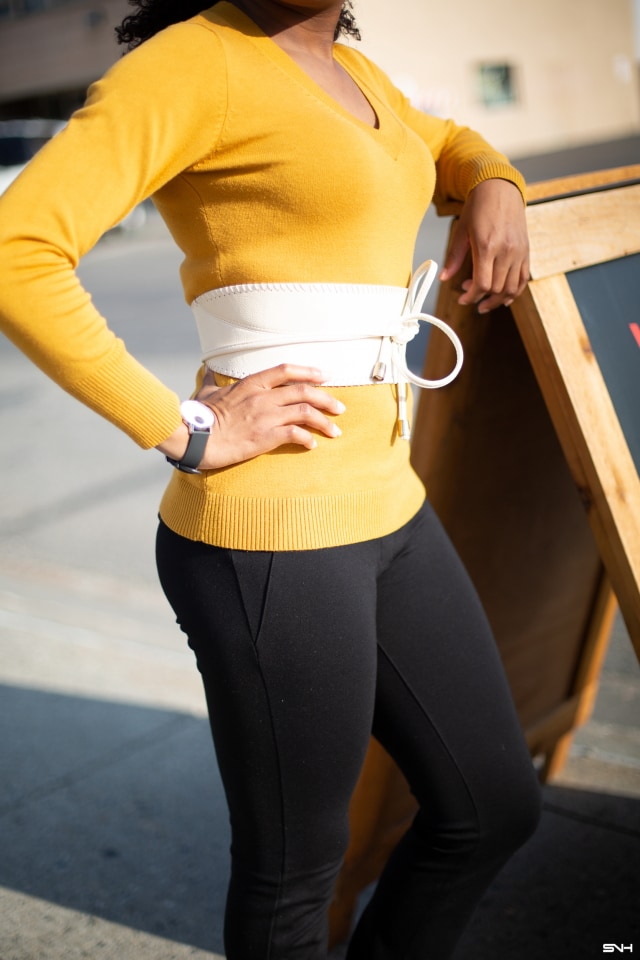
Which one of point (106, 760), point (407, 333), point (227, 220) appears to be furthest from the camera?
point (106, 760)

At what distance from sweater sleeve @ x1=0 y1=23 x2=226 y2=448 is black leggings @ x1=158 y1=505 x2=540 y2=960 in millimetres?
326

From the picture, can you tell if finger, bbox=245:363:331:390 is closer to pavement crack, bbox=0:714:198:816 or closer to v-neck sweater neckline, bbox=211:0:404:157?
v-neck sweater neckline, bbox=211:0:404:157

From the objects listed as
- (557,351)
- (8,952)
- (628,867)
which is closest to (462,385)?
(557,351)

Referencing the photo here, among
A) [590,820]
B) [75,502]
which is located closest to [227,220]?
[590,820]

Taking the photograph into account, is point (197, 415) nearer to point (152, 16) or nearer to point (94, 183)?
point (94, 183)

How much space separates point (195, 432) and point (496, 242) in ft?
1.87

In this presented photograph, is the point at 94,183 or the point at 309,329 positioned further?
the point at 309,329

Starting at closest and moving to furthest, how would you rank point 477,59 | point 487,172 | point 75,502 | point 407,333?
1. point 407,333
2. point 487,172
3. point 75,502
4. point 477,59

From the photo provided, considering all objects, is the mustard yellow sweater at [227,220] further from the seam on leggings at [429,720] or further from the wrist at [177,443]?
the seam on leggings at [429,720]

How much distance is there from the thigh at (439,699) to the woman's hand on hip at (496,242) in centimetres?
37

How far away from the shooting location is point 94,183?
116 centimetres

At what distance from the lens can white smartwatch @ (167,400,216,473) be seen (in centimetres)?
129


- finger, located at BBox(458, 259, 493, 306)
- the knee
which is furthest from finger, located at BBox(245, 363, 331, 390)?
the knee

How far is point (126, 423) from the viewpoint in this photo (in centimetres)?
126
